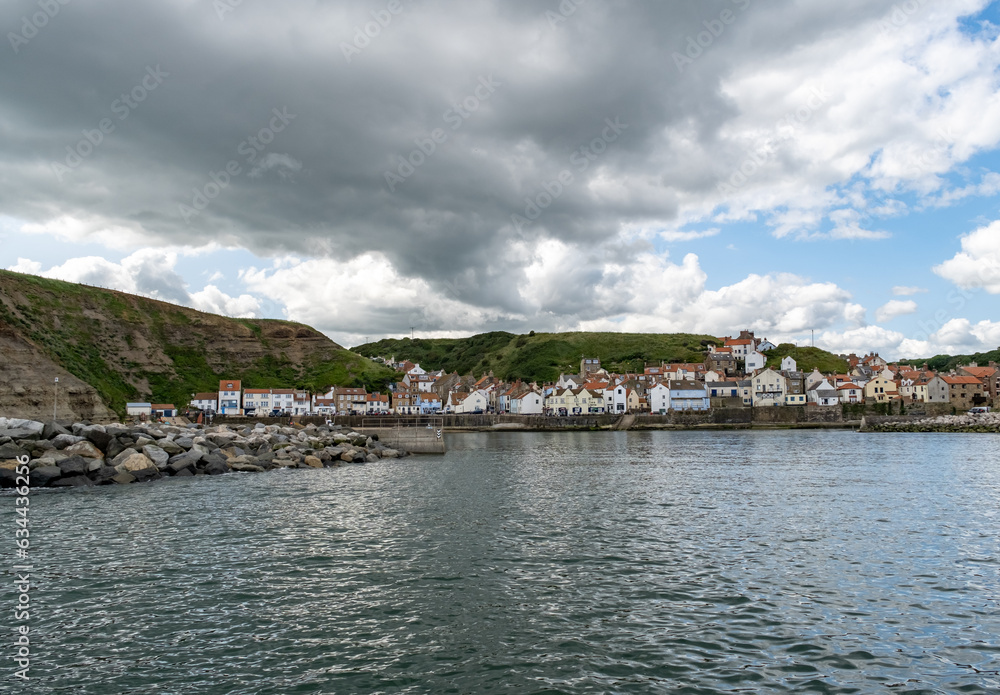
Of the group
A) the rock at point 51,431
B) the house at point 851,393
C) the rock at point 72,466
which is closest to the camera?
the rock at point 72,466

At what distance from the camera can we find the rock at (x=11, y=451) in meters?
31.9

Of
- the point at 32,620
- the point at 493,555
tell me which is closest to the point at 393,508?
the point at 493,555

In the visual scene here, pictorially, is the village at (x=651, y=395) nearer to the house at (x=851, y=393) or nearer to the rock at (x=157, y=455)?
the house at (x=851, y=393)

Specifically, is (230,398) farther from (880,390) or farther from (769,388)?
(880,390)

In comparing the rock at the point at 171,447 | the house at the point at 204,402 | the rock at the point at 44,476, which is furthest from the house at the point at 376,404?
the rock at the point at 44,476

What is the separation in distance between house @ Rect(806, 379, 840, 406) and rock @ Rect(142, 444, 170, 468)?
116521mm

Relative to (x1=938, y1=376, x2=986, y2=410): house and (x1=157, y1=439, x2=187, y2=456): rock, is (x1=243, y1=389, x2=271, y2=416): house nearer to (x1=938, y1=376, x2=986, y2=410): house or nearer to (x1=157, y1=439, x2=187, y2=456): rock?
(x1=157, y1=439, x2=187, y2=456): rock

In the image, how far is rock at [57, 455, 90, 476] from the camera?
31.4 m

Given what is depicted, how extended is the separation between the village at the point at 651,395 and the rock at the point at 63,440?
68686mm

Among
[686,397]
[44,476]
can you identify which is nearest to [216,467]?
[44,476]

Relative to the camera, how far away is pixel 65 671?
9453mm

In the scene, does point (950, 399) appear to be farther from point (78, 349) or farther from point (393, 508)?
point (78, 349)

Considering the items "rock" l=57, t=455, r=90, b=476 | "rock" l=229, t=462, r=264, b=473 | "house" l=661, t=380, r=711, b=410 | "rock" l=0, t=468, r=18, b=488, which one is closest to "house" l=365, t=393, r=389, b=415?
"house" l=661, t=380, r=711, b=410

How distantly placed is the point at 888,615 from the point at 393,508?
60.8 feet
